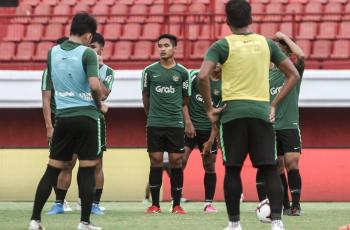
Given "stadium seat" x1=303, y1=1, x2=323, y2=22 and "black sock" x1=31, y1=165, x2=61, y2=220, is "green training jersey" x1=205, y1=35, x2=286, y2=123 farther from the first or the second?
"stadium seat" x1=303, y1=1, x2=323, y2=22

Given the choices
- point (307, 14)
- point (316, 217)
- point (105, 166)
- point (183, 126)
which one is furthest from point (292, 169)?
point (307, 14)

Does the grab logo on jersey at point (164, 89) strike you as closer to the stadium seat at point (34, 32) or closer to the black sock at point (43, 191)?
the black sock at point (43, 191)

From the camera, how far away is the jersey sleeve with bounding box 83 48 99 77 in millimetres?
8641

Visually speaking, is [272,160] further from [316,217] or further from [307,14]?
[307,14]

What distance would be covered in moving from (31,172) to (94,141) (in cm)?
772

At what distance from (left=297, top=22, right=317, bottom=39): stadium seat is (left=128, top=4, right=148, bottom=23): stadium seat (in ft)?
9.88

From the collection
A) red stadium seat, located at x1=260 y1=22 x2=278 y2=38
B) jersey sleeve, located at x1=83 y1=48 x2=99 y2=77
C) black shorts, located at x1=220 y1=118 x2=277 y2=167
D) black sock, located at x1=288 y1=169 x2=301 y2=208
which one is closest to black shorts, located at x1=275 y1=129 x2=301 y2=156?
black sock, located at x1=288 y1=169 x2=301 y2=208

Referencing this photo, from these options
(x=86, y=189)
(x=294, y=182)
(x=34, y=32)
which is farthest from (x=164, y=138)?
(x=34, y=32)

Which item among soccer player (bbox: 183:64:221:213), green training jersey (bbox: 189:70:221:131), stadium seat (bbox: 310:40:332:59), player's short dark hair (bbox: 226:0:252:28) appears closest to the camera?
player's short dark hair (bbox: 226:0:252:28)

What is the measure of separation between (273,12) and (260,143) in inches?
462

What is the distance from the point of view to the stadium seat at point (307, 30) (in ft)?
61.6

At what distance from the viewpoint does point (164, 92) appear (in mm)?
11836

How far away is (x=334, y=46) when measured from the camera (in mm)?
18359

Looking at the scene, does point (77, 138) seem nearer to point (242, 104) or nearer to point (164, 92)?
point (242, 104)
